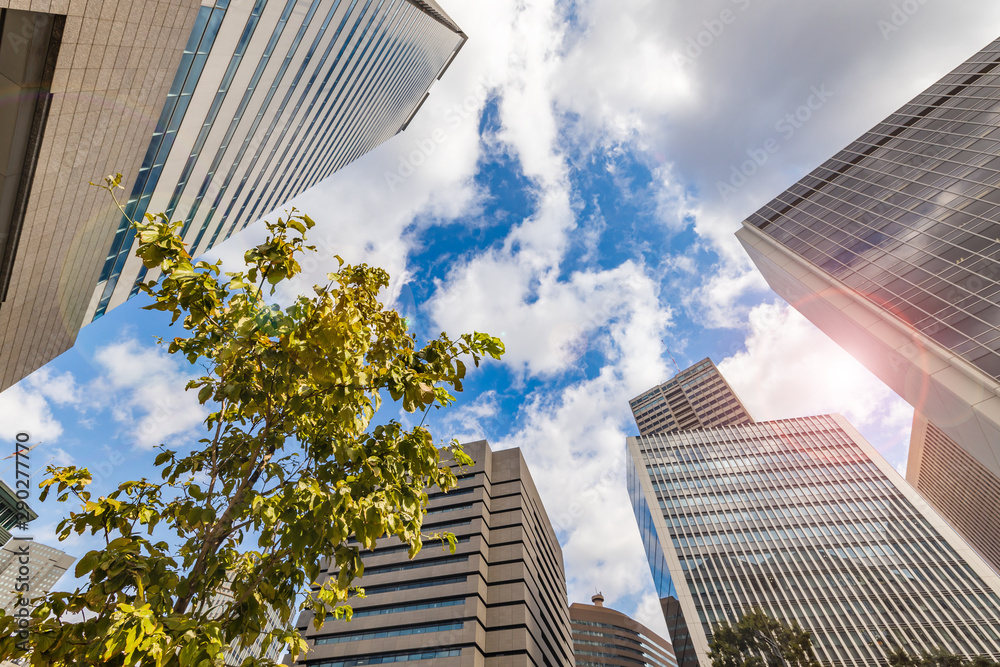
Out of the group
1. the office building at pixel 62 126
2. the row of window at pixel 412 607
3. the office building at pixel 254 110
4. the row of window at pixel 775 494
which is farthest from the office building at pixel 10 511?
the row of window at pixel 775 494

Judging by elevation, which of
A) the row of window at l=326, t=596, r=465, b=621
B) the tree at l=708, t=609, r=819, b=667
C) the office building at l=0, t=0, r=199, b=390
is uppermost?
the row of window at l=326, t=596, r=465, b=621

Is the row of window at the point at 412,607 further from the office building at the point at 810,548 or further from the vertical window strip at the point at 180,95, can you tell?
the vertical window strip at the point at 180,95

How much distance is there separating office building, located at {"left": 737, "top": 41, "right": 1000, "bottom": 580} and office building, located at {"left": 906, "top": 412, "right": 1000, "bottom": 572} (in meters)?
67.6

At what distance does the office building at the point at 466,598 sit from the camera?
37.3 meters

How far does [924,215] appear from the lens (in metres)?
24.5

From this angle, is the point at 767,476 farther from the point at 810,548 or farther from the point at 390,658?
the point at 390,658

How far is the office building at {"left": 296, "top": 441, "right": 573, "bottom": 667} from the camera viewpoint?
1468 inches

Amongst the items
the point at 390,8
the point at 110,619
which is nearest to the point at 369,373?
the point at 110,619

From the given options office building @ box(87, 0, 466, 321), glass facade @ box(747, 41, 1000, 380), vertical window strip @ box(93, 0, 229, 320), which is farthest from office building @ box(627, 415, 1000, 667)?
vertical window strip @ box(93, 0, 229, 320)

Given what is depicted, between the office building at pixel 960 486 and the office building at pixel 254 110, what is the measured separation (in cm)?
10237

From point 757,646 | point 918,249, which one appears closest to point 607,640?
point 757,646

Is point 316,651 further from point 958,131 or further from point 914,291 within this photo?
point 958,131

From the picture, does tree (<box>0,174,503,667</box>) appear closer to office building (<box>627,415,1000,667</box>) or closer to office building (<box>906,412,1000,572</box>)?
office building (<box>627,415,1000,667</box>)

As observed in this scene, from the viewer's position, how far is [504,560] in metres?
44.3
